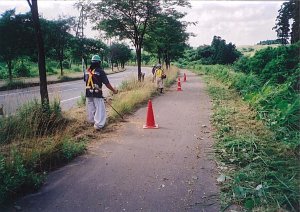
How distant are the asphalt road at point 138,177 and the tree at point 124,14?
12.8m

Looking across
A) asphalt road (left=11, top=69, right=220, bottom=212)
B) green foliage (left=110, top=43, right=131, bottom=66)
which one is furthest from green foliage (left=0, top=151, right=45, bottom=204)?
green foliage (left=110, top=43, right=131, bottom=66)

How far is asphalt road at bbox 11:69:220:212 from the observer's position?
167 inches

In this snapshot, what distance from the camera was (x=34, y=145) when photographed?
18.0 ft

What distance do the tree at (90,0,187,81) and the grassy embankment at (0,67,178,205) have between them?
11396mm

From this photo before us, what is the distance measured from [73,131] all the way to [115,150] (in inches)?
64.0

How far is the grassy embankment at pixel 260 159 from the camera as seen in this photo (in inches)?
161

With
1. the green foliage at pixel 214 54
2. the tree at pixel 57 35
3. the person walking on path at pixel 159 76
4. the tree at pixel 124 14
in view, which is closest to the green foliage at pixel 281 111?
the person walking on path at pixel 159 76

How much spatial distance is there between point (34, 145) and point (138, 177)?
199 cm

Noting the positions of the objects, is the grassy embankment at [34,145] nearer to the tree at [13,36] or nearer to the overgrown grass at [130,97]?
the overgrown grass at [130,97]

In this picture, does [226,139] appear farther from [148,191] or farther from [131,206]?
[131,206]

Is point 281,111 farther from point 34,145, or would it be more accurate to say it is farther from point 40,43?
point 40,43

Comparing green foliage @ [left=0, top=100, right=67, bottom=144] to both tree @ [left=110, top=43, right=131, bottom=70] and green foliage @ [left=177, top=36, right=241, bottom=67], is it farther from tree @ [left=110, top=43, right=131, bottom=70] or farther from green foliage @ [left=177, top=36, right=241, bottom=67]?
tree @ [left=110, top=43, right=131, bottom=70]

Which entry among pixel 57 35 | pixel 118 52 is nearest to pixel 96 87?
pixel 57 35

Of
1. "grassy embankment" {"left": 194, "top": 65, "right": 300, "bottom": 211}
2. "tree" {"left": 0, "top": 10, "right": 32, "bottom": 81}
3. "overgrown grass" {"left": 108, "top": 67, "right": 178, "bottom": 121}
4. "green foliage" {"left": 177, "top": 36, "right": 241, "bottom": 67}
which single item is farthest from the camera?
"green foliage" {"left": 177, "top": 36, "right": 241, "bottom": 67}
